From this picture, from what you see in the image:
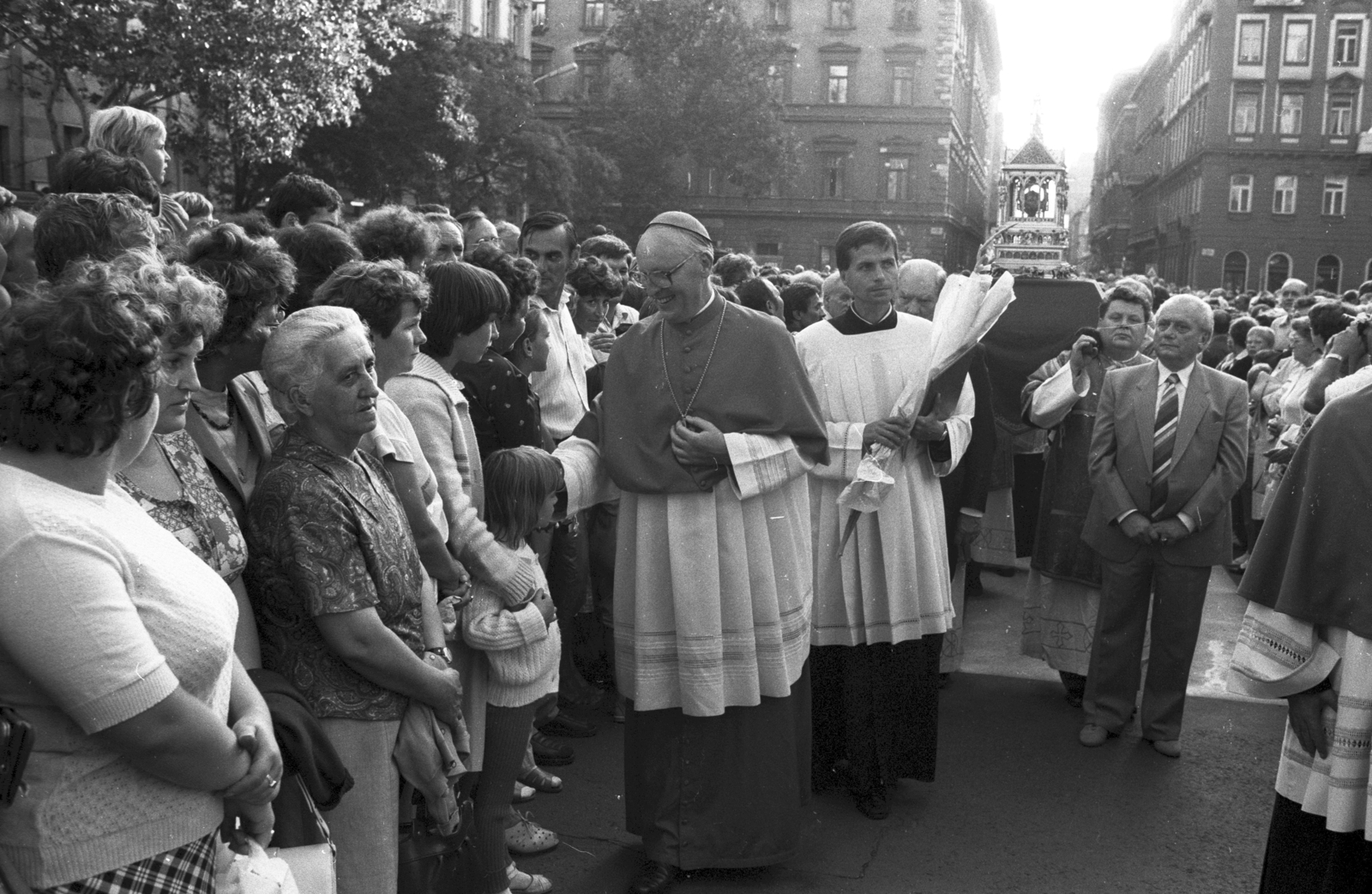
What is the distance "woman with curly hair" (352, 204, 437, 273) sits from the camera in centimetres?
496

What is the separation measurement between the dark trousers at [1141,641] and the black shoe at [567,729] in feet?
7.24

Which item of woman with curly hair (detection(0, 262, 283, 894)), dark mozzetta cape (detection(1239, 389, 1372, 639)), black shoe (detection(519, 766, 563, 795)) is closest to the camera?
woman with curly hair (detection(0, 262, 283, 894))

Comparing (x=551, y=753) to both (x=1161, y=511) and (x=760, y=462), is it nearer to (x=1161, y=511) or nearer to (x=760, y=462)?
(x=760, y=462)

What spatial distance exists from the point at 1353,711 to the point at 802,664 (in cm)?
184

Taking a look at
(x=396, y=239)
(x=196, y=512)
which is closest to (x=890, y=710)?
(x=396, y=239)

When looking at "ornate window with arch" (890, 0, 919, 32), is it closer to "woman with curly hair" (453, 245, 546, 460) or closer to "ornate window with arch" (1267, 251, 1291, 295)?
"ornate window with arch" (1267, 251, 1291, 295)

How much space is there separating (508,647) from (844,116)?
54092 millimetres

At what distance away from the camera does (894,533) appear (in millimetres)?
5004

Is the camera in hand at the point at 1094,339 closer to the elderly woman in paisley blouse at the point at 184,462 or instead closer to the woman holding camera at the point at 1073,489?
the woman holding camera at the point at 1073,489

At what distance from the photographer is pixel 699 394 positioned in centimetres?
425

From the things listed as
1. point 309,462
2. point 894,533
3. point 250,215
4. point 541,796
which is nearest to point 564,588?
point 541,796

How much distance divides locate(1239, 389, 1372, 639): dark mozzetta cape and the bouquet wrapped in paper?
171cm

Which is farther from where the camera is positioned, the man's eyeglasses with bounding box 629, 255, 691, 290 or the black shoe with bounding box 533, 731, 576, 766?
the black shoe with bounding box 533, 731, 576, 766

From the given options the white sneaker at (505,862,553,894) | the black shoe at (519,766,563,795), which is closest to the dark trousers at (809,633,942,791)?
the black shoe at (519,766,563,795)
